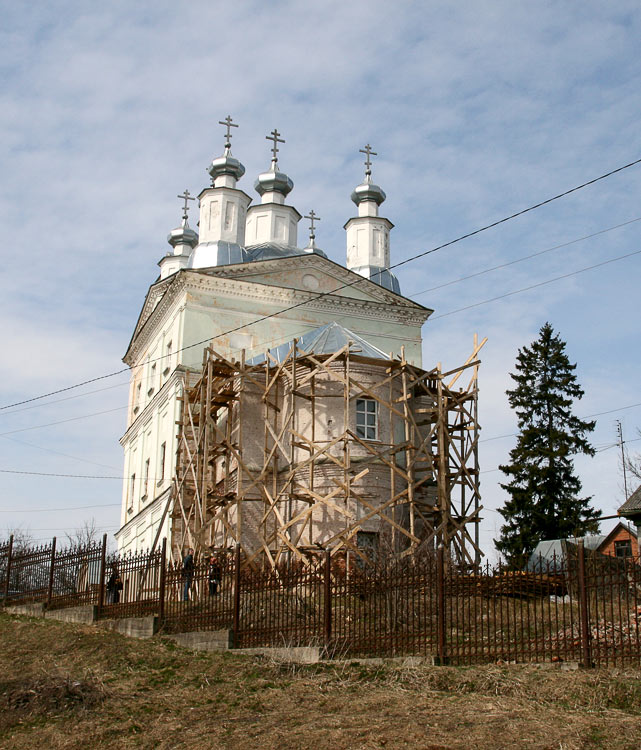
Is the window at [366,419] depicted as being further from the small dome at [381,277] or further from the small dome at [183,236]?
the small dome at [183,236]

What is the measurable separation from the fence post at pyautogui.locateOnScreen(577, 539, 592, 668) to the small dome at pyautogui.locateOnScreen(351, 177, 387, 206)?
26.6 metres

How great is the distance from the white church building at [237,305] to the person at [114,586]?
9719mm

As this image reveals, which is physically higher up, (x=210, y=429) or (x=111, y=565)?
(x=210, y=429)

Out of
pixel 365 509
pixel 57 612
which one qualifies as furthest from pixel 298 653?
pixel 365 509

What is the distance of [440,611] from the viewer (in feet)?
41.3

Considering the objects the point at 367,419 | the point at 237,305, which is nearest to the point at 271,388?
the point at 367,419

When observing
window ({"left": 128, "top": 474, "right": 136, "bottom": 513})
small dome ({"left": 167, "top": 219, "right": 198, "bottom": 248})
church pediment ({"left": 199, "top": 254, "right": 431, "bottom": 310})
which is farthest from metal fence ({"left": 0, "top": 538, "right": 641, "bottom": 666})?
small dome ({"left": 167, "top": 219, "right": 198, "bottom": 248})

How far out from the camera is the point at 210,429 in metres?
26.5

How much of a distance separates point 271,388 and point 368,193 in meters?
14.0

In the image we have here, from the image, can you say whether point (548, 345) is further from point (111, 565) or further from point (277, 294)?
point (111, 565)

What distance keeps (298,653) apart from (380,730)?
407cm

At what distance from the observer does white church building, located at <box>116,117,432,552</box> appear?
29.8m

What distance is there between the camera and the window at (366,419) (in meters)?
24.2

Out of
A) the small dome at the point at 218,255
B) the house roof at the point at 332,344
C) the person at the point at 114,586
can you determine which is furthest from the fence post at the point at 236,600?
the small dome at the point at 218,255
